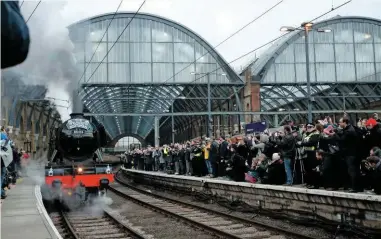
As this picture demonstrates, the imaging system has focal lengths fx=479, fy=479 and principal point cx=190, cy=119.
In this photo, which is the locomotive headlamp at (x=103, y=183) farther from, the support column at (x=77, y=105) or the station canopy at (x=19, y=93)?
the station canopy at (x=19, y=93)

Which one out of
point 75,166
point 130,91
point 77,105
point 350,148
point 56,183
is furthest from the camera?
point 130,91

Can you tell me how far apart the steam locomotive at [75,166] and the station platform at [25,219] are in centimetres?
77

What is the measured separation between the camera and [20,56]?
4.99 feet

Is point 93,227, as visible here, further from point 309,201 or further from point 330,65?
point 330,65

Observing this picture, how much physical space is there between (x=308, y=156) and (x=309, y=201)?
4.84 ft

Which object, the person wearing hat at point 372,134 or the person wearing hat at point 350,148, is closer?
the person wearing hat at point 372,134

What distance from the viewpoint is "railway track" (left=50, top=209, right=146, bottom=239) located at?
10.2 metres

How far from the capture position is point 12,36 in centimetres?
147

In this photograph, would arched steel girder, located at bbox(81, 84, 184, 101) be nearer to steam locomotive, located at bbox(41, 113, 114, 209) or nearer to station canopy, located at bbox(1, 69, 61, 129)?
station canopy, located at bbox(1, 69, 61, 129)

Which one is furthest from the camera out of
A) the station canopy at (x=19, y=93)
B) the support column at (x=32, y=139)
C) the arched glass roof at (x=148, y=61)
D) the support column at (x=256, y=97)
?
the support column at (x=32, y=139)

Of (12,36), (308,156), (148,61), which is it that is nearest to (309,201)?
(308,156)

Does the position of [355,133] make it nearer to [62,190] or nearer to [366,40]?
[62,190]

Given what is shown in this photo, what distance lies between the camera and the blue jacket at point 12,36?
4.79 feet

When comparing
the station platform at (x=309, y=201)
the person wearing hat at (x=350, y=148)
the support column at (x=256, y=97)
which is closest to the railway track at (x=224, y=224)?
the station platform at (x=309, y=201)
